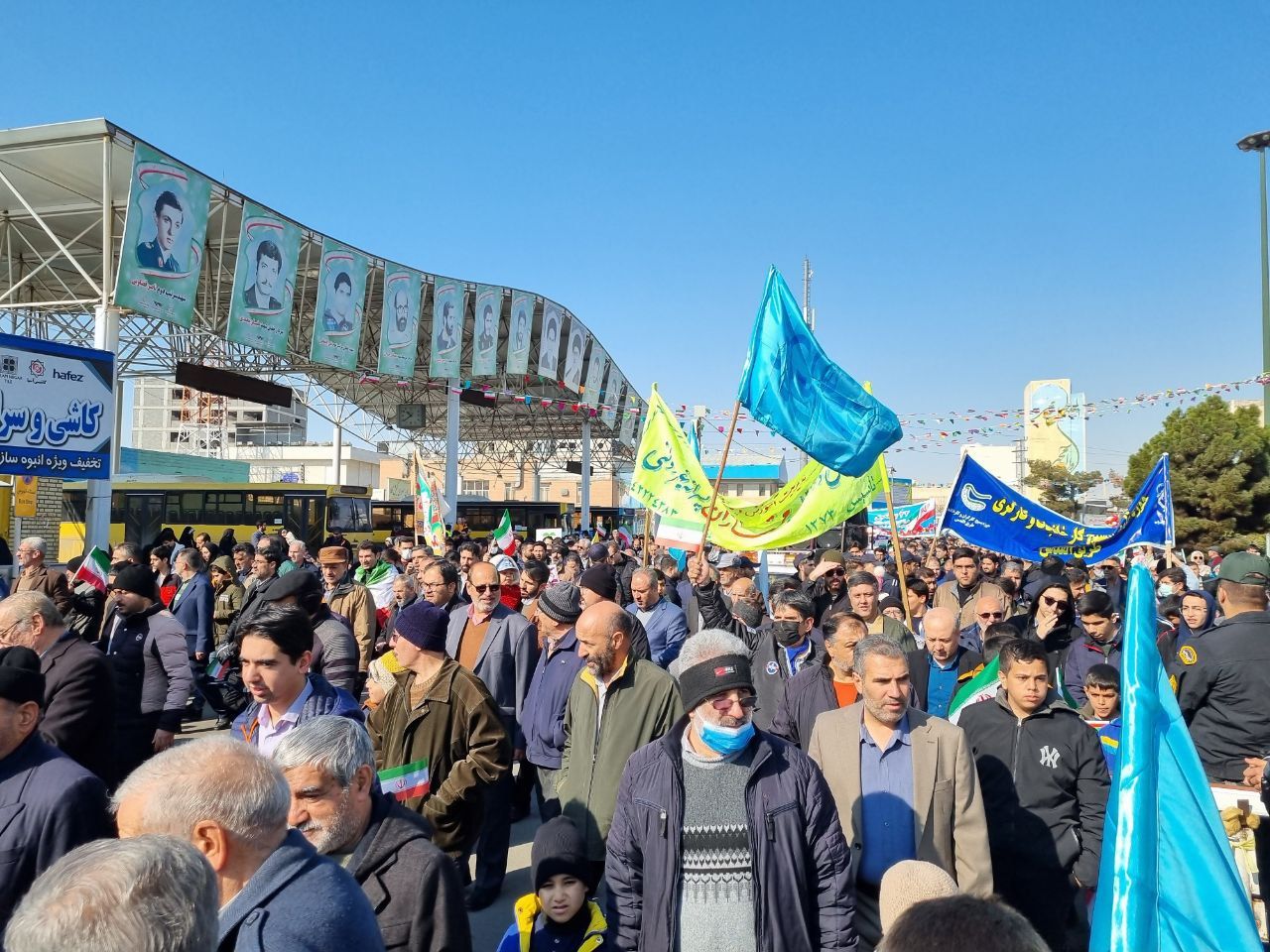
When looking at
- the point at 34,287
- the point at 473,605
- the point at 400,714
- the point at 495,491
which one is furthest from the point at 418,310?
the point at 495,491

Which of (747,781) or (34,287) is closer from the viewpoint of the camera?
(747,781)

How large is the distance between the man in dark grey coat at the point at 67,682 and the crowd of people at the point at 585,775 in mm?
12

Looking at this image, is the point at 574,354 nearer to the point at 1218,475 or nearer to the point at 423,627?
the point at 1218,475

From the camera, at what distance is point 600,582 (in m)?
5.36

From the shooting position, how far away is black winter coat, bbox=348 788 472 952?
2236 millimetres

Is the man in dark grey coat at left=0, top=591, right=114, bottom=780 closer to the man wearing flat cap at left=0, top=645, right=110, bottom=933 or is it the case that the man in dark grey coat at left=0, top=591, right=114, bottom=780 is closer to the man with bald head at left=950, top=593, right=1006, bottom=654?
the man wearing flat cap at left=0, top=645, right=110, bottom=933

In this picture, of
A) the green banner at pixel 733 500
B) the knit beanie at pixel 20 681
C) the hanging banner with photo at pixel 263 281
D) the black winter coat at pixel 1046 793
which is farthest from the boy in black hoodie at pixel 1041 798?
the hanging banner with photo at pixel 263 281

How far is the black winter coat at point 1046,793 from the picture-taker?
3330mm

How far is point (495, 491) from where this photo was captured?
55938 mm

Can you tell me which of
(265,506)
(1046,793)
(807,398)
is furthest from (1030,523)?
(265,506)

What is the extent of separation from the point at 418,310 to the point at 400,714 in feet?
78.0

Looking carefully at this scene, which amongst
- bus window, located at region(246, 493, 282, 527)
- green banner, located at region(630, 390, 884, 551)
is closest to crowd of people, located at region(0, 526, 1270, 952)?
green banner, located at region(630, 390, 884, 551)

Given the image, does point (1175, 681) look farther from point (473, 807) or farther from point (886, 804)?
point (473, 807)

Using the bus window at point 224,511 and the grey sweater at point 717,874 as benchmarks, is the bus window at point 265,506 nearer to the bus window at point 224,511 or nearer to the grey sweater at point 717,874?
the bus window at point 224,511
